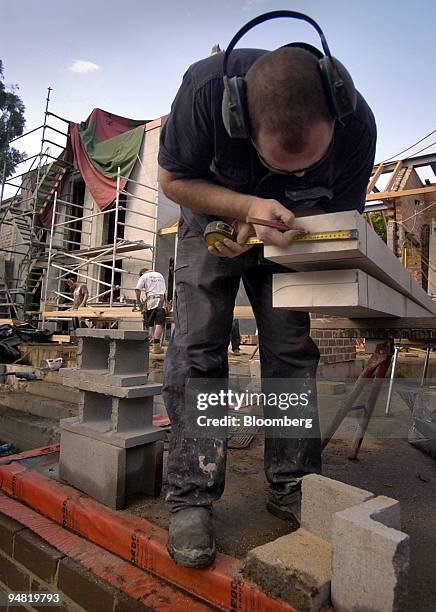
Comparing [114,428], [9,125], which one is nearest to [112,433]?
[114,428]

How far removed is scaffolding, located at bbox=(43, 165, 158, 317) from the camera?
10.4 m

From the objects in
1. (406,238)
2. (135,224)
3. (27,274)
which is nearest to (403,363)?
(406,238)

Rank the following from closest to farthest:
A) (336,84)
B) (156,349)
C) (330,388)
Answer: (336,84) < (330,388) < (156,349)

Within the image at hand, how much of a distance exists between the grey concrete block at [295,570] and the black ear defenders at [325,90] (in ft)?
4.34

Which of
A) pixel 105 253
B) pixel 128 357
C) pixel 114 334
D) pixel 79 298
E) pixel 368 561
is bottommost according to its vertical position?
pixel 368 561

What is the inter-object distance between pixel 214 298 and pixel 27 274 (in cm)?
1348

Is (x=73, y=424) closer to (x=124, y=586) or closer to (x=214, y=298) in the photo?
(x=124, y=586)

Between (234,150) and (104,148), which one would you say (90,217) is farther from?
(234,150)

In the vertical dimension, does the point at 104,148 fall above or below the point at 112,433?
above

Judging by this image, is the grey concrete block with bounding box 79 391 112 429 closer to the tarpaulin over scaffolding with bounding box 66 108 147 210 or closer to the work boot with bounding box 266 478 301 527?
the work boot with bounding box 266 478 301 527

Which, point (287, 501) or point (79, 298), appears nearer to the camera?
point (287, 501)

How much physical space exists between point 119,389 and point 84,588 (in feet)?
2.61

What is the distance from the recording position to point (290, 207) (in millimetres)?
1595

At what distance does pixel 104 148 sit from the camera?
39.0 feet
